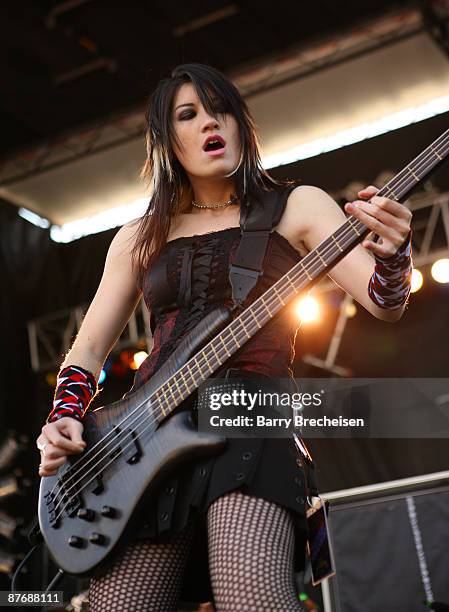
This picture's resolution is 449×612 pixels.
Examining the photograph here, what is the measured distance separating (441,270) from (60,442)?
5.66 meters

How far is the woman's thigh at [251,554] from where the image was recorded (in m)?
1.54

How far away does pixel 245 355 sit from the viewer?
183cm

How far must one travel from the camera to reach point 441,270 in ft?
23.1

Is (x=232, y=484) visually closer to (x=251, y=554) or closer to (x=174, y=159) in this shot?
(x=251, y=554)

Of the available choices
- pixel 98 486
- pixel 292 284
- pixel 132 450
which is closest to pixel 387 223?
pixel 292 284

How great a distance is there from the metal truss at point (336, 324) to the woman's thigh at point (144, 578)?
15.1 feet

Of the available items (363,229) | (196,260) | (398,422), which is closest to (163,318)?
(196,260)

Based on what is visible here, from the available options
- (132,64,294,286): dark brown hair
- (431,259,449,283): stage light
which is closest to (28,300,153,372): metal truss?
(431,259,449,283): stage light

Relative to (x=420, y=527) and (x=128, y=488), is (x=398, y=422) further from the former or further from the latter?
(x=128, y=488)

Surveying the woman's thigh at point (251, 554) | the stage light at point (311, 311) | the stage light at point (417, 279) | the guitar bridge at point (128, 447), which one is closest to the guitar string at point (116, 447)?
the guitar bridge at point (128, 447)

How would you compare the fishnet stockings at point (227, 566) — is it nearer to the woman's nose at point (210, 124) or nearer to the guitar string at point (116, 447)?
the guitar string at point (116, 447)

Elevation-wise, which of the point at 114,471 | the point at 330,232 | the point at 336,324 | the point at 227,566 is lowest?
the point at 227,566

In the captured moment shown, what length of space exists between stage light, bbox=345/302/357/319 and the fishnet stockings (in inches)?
232

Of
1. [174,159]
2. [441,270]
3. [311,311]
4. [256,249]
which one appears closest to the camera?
[256,249]
